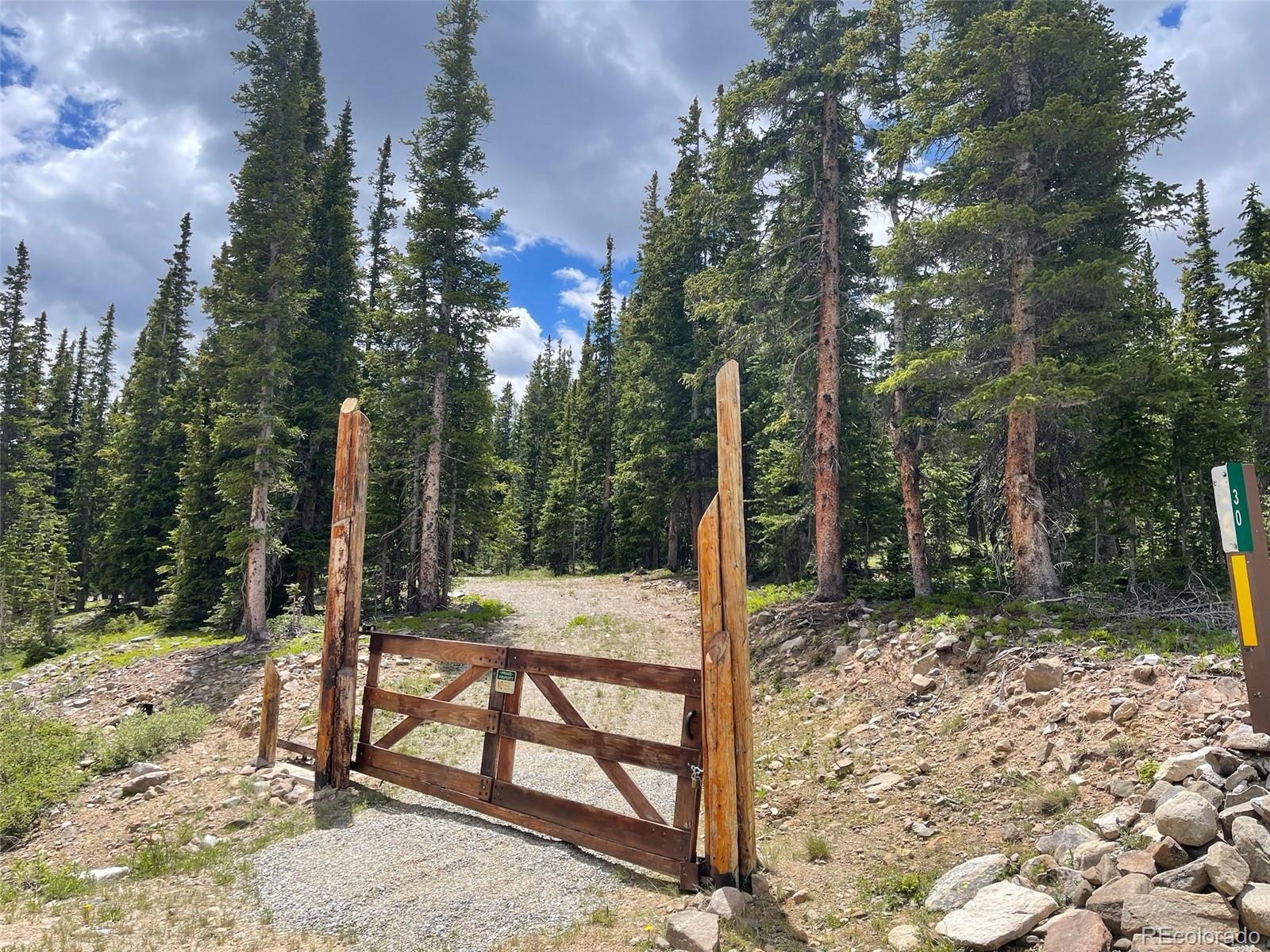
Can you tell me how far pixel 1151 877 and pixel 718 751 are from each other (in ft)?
9.37

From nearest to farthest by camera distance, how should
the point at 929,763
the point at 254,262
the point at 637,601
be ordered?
1. the point at 929,763
2. the point at 254,262
3. the point at 637,601

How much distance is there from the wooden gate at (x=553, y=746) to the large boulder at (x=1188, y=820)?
323 centimetres

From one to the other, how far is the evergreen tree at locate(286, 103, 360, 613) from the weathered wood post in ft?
72.2

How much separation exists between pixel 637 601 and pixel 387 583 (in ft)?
27.6

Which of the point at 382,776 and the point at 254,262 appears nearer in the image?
the point at 382,776

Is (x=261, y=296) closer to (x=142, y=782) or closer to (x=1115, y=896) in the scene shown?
(x=142, y=782)

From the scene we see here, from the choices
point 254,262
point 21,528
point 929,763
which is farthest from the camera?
point 21,528

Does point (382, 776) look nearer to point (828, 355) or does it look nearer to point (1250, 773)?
point (1250, 773)

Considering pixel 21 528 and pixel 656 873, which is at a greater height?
pixel 21 528

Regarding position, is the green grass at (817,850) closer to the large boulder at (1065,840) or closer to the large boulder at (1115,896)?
the large boulder at (1065,840)

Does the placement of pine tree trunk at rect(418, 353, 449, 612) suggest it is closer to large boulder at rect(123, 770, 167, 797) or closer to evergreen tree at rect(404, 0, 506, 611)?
evergreen tree at rect(404, 0, 506, 611)

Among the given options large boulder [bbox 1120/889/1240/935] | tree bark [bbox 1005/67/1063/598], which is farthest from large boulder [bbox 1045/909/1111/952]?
tree bark [bbox 1005/67/1063/598]

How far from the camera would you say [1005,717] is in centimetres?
757

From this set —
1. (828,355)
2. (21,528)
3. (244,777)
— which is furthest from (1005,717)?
(21,528)
